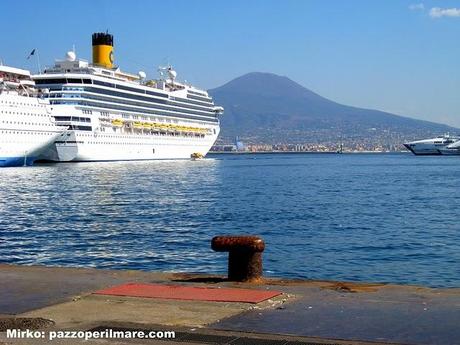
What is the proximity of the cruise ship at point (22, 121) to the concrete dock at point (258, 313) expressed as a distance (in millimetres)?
59440

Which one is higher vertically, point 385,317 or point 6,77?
point 6,77

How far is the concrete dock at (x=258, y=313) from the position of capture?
5.57 meters

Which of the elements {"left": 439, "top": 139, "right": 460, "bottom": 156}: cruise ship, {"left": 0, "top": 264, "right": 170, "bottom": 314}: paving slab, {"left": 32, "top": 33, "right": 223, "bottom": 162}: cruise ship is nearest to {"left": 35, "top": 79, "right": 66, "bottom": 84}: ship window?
{"left": 32, "top": 33, "right": 223, "bottom": 162}: cruise ship

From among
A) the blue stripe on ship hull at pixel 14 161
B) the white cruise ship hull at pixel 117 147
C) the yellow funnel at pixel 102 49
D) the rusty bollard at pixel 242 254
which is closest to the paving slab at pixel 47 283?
the rusty bollard at pixel 242 254

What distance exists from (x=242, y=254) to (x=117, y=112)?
77459 millimetres

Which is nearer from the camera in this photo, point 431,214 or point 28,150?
point 431,214

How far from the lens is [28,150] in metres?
68.1

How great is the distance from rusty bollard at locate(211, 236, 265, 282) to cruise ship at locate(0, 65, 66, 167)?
195 feet

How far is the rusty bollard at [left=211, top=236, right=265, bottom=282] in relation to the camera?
7.98 m

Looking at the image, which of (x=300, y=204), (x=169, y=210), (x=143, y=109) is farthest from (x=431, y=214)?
(x=143, y=109)

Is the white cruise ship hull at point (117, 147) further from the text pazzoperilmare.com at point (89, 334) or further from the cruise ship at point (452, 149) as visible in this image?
the text pazzoperilmare.com at point (89, 334)

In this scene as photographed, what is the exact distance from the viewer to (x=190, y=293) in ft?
24.1

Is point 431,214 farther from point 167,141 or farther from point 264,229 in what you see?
point 167,141

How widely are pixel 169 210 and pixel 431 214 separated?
9798mm
